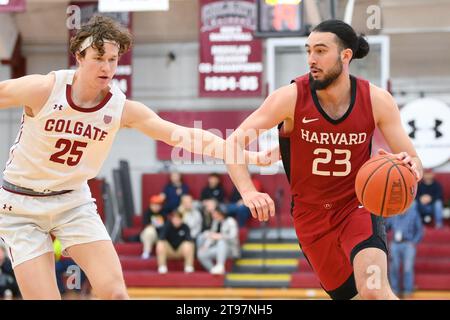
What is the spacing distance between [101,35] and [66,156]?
2.50ft

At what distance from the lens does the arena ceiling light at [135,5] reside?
10023 mm

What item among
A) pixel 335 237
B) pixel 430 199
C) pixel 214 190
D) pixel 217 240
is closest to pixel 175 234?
pixel 217 240

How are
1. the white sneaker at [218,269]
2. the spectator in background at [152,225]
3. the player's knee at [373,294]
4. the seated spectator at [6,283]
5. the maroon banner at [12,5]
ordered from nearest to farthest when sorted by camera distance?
the player's knee at [373,294] < the maroon banner at [12,5] < the seated spectator at [6,283] < the white sneaker at [218,269] < the spectator in background at [152,225]

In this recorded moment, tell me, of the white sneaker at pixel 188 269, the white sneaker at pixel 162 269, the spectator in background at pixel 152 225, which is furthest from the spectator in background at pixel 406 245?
the spectator in background at pixel 152 225

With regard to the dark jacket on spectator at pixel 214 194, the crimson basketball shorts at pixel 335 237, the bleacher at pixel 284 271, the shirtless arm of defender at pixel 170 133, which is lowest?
the bleacher at pixel 284 271

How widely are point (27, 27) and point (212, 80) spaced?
20.5 feet

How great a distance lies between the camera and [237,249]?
16.2m

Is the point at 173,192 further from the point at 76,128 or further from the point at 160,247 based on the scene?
the point at 76,128

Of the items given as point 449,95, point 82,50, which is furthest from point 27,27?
point 82,50

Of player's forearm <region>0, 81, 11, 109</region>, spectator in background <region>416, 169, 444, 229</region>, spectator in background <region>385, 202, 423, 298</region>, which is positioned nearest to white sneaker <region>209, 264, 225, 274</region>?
spectator in background <region>385, 202, 423, 298</region>

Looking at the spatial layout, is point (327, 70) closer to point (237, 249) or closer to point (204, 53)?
point (204, 53)

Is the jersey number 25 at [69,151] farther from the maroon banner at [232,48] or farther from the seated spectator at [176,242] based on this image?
the seated spectator at [176,242]

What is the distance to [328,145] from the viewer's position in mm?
5246

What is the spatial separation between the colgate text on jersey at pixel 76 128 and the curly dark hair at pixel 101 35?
0.42m
